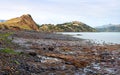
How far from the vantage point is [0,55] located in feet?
65.4

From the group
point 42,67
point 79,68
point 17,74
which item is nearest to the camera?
point 17,74

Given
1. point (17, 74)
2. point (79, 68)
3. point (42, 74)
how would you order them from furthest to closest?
point (79, 68)
point (42, 74)
point (17, 74)

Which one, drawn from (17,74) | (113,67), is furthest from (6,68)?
(113,67)

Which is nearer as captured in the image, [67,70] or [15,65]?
[15,65]

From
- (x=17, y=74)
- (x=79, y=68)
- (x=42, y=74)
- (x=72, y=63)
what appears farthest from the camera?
(x=72, y=63)

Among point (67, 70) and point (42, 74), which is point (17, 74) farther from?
point (67, 70)

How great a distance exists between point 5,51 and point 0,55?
7.82ft

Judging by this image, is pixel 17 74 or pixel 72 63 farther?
pixel 72 63

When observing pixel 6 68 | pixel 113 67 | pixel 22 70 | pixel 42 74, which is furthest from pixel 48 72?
pixel 113 67

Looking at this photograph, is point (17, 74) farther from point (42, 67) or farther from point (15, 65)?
point (42, 67)

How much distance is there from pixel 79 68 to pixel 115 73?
8.97ft

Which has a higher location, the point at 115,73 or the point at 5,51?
the point at 5,51

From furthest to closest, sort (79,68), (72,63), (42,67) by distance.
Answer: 1. (72,63)
2. (79,68)
3. (42,67)

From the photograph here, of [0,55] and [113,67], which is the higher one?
[0,55]
